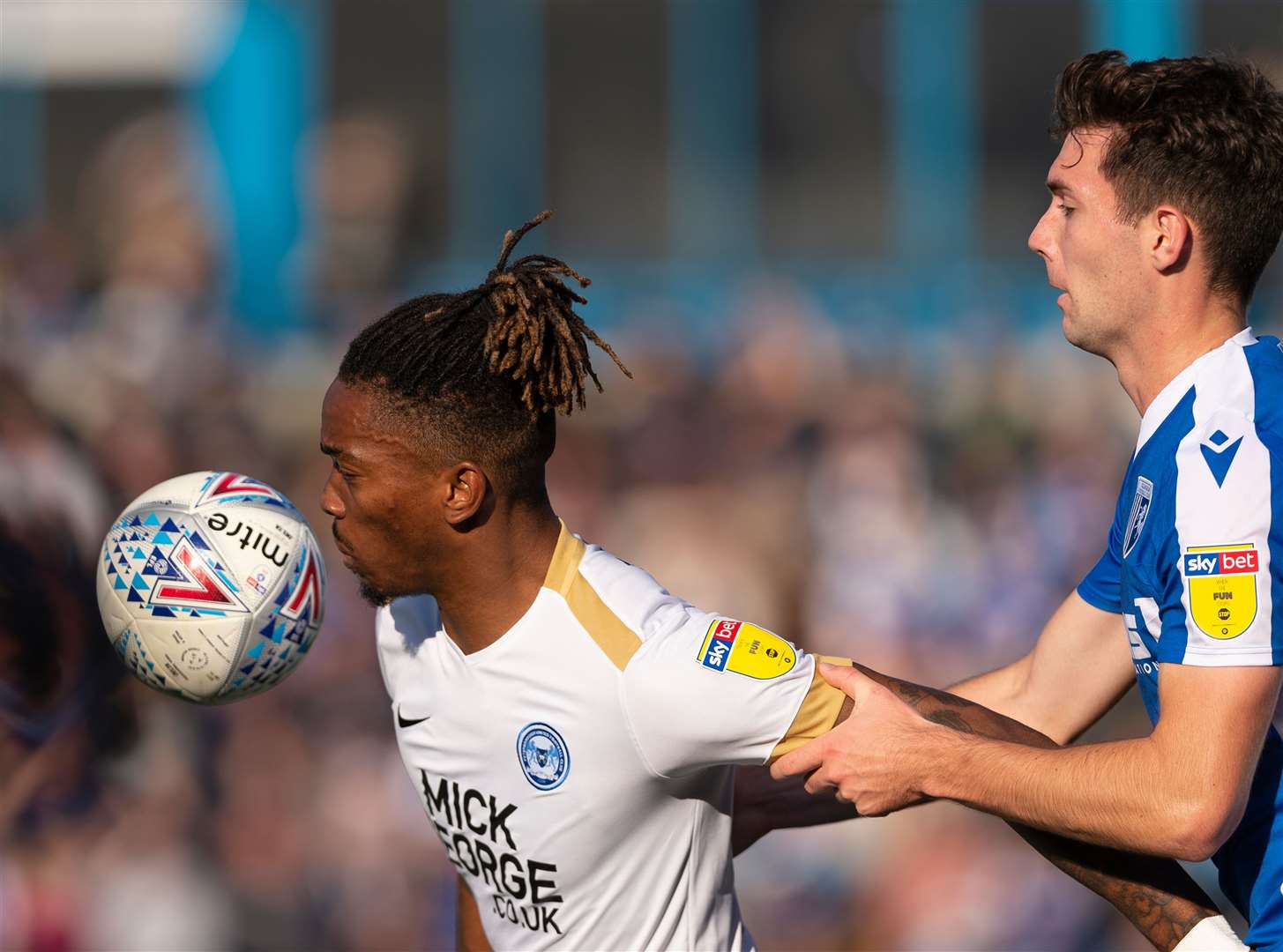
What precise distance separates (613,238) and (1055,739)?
11.6 metres

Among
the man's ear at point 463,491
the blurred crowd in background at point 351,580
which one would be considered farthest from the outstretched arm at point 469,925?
the blurred crowd in background at point 351,580

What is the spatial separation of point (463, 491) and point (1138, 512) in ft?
4.91

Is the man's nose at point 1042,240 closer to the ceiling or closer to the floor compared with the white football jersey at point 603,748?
closer to the ceiling

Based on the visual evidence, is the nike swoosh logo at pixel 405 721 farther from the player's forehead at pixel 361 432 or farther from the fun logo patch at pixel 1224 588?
the fun logo patch at pixel 1224 588

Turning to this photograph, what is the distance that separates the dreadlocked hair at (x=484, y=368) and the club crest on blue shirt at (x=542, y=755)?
584 mm

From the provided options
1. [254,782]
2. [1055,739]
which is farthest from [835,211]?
[1055,739]

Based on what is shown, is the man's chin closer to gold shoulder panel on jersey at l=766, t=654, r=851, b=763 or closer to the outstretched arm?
the outstretched arm

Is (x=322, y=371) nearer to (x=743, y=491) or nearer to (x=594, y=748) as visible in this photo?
(x=743, y=491)

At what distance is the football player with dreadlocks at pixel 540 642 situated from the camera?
337cm

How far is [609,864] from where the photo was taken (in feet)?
11.4

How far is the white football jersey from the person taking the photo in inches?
129

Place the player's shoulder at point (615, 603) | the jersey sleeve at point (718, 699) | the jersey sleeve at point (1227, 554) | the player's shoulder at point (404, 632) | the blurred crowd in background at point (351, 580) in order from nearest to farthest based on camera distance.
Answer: the jersey sleeve at point (1227, 554) < the jersey sleeve at point (718, 699) < the player's shoulder at point (615, 603) < the player's shoulder at point (404, 632) < the blurred crowd in background at point (351, 580)

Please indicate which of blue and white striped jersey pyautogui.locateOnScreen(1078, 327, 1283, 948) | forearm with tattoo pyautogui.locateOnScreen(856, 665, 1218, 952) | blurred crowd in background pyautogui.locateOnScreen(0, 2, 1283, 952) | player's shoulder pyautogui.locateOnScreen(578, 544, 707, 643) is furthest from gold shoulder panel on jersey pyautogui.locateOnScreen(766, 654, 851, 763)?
blurred crowd in background pyautogui.locateOnScreen(0, 2, 1283, 952)

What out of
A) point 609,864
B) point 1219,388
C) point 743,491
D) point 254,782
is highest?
point 1219,388
